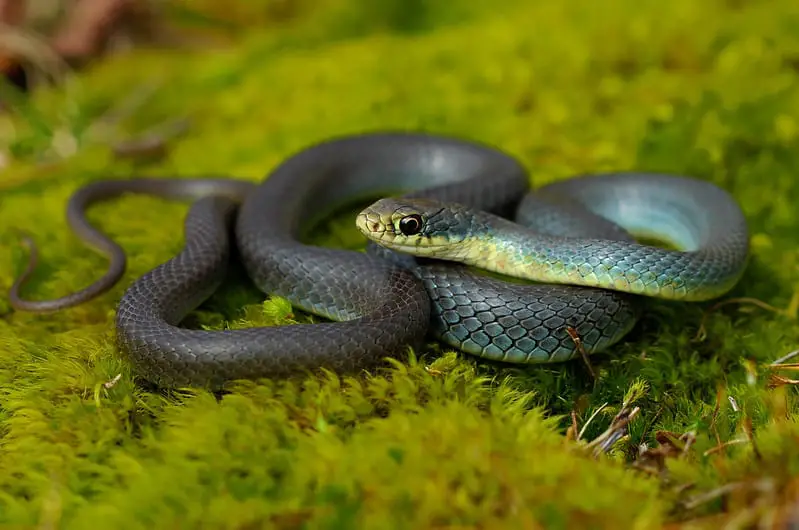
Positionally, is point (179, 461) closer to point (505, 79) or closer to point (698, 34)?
point (505, 79)

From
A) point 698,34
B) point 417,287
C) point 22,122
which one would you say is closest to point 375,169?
point 417,287

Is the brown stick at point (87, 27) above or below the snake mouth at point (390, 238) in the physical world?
above

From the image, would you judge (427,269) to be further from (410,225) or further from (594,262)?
(594,262)

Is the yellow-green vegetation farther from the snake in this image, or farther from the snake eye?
the snake eye

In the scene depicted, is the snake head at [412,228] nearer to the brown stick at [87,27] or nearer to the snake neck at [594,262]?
the snake neck at [594,262]

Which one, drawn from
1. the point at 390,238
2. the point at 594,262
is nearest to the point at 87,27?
the point at 390,238

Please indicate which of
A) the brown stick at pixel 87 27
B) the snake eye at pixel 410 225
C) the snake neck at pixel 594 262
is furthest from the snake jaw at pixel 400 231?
the brown stick at pixel 87 27

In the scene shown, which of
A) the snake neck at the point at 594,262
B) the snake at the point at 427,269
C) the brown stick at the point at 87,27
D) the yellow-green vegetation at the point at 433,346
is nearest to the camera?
the yellow-green vegetation at the point at 433,346
